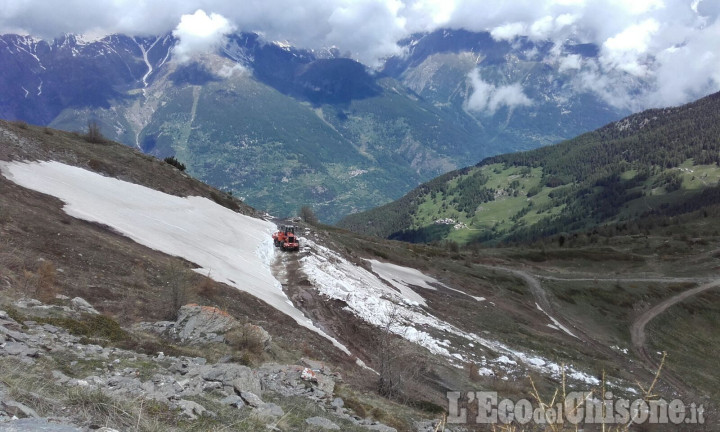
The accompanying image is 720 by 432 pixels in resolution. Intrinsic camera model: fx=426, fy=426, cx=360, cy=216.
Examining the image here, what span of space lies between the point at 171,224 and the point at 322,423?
37336 millimetres

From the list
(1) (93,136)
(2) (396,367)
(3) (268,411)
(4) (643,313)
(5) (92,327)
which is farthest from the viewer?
(4) (643,313)

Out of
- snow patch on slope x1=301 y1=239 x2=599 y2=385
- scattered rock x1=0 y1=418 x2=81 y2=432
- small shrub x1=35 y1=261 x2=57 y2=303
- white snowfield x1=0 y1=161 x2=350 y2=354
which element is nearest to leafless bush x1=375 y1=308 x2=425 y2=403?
snow patch on slope x1=301 y1=239 x2=599 y2=385

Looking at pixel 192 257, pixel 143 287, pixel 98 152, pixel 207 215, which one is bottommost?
pixel 143 287

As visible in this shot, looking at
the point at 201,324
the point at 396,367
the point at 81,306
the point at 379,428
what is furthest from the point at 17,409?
the point at 396,367

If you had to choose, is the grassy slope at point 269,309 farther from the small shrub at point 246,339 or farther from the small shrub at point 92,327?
the small shrub at point 92,327

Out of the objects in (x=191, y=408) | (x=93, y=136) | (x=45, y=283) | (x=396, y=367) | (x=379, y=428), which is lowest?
(x=379, y=428)

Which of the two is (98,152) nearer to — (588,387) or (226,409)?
(226,409)

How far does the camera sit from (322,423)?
11.8 metres

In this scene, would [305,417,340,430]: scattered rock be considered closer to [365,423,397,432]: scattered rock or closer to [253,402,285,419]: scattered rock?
[253,402,285,419]: scattered rock

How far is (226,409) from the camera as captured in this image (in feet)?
33.0

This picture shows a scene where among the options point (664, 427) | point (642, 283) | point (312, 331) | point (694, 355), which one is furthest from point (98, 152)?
point (642, 283)

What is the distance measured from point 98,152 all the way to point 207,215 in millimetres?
19395

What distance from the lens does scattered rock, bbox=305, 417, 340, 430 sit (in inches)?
453

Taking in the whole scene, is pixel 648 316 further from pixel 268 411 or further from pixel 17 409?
pixel 17 409
